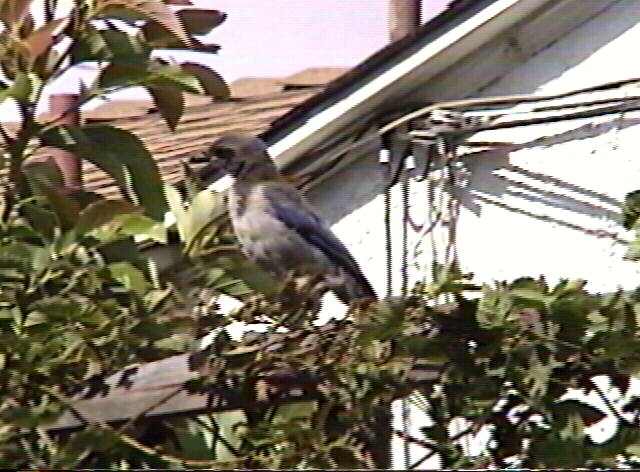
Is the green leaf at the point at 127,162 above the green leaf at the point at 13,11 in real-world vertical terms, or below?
below

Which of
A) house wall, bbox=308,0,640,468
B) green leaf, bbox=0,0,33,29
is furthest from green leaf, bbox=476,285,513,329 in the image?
→ house wall, bbox=308,0,640,468

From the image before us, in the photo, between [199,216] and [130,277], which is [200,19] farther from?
[130,277]

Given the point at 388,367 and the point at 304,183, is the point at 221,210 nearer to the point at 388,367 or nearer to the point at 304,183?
the point at 388,367

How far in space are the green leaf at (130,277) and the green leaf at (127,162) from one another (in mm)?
315

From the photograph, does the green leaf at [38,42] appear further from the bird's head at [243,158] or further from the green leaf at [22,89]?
the bird's head at [243,158]

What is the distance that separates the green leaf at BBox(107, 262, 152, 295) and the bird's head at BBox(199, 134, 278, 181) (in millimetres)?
3252

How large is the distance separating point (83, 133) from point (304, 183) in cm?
388

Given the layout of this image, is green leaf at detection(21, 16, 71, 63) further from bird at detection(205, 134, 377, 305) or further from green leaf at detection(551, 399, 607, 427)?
bird at detection(205, 134, 377, 305)

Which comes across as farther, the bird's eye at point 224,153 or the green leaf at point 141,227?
the bird's eye at point 224,153

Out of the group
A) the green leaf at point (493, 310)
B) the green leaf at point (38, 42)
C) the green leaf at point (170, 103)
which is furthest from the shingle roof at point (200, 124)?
the green leaf at point (493, 310)

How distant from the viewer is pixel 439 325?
8.49 feet

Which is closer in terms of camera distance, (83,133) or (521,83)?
(83,133)

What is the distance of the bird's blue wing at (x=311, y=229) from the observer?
19.8ft

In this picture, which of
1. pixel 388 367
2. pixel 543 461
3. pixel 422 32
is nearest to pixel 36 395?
pixel 388 367
